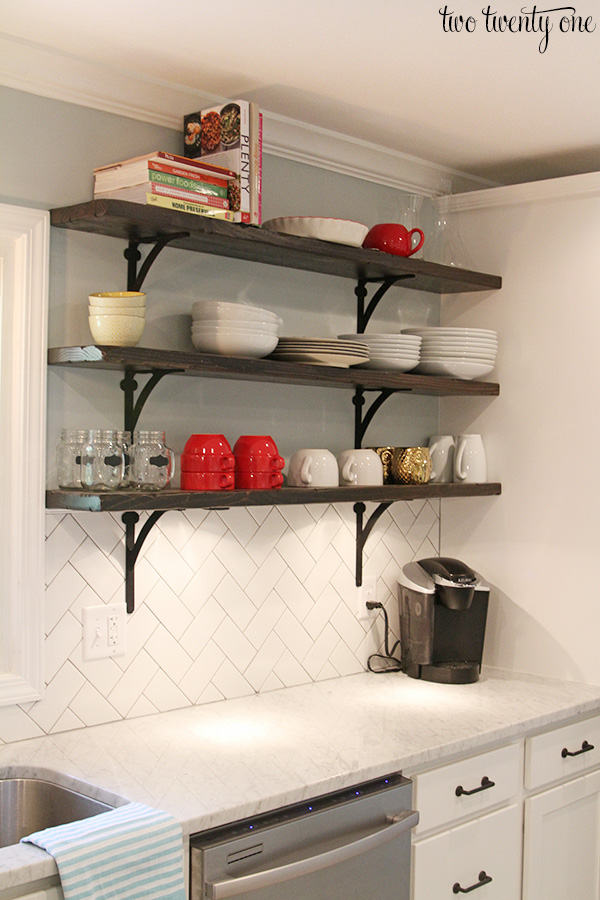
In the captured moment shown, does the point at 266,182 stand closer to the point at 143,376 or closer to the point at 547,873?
the point at 143,376

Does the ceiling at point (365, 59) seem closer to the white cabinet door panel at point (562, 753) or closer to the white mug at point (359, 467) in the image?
the white mug at point (359, 467)

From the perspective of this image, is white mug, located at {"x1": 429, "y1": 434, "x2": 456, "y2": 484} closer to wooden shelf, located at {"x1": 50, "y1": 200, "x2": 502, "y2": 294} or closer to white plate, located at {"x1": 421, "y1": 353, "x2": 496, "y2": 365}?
white plate, located at {"x1": 421, "y1": 353, "x2": 496, "y2": 365}

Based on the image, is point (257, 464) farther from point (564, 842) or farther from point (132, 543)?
point (564, 842)

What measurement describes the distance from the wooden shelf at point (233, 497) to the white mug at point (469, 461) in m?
0.07

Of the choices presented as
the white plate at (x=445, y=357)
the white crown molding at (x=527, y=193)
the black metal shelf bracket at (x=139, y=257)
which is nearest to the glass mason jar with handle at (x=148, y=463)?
the black metal shelf bracket at (x=139, y=257)

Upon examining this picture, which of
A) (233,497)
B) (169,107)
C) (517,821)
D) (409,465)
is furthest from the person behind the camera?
(409,465)

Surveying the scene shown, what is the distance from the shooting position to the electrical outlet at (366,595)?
9.41 ft

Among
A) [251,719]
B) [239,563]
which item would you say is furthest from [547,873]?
[239,563]

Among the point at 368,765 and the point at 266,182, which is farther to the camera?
the point at 266,182

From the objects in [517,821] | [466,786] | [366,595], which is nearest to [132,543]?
[366,595]

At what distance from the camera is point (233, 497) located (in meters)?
2.22

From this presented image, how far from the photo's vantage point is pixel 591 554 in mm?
2779

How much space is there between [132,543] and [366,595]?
34.6 inches

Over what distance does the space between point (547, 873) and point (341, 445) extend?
1.28 meters
